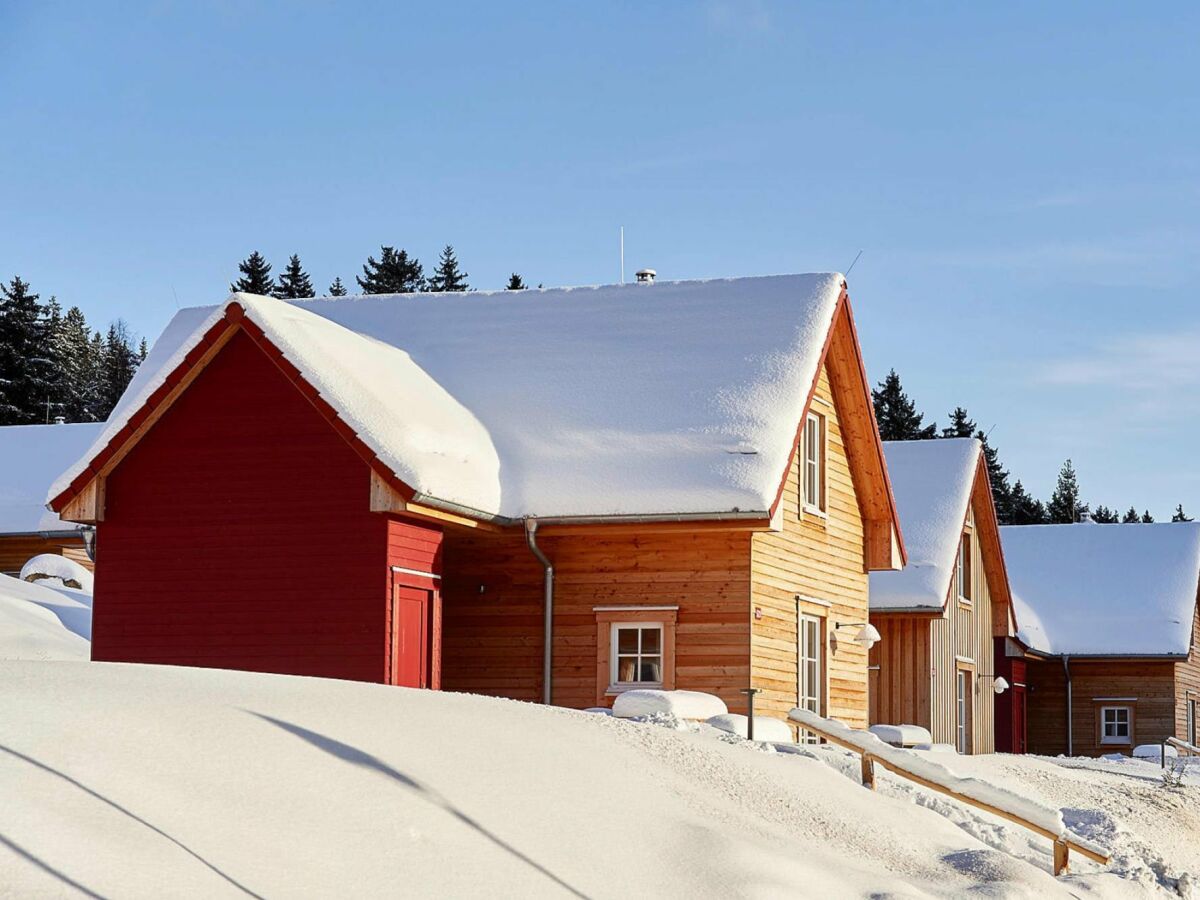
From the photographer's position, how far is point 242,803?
9125mm

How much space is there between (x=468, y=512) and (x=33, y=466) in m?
23.7

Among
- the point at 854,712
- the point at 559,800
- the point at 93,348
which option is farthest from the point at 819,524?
the point at 93,348

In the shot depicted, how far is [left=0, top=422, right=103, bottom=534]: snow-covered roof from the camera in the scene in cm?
3778

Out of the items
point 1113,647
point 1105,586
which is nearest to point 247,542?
point 1113,647

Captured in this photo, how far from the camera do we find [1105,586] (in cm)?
4356

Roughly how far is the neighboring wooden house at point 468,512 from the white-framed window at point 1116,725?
65.6ft

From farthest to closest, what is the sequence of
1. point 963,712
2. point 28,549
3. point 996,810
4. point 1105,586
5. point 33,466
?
point 1105,586, point 33,466, point 28,549, point 963,712, point 996,810

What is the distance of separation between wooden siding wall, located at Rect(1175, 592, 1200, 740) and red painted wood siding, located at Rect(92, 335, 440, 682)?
2705cm

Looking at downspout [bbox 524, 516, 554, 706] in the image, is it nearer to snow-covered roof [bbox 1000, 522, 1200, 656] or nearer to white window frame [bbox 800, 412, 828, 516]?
white window frame [bbox 800, 412, 828, 516]

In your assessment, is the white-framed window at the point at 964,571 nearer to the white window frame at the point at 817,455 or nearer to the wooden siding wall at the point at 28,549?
the white window frame at the point at 817,455

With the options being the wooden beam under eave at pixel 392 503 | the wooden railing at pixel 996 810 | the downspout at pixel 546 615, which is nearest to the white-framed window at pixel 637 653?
the downspout at pixel 546 615

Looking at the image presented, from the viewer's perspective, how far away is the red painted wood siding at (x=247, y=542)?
1975 cm

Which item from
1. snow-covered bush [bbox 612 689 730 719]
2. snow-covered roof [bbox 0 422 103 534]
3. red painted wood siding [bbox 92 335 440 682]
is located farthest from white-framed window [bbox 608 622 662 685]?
snow-covered roof [bbox 0 422 103 534]

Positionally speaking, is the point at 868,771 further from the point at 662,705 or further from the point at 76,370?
the point at 76,370
